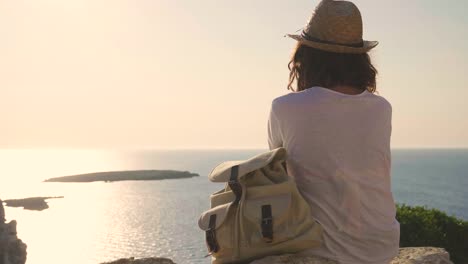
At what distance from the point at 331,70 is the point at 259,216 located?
137 cm

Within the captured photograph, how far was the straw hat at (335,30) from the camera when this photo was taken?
4410 mm

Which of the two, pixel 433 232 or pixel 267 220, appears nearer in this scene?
pixel 267 220

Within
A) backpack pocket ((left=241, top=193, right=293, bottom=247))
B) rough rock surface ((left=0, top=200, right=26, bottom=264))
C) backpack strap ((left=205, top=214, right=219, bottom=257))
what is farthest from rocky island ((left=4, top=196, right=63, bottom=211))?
backpack pocket ((left=241, top=193, right=293, bottom=247))

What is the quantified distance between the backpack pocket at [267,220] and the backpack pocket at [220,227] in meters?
0.11

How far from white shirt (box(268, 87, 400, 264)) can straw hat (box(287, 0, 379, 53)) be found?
392 millimetres

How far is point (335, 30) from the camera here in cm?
448

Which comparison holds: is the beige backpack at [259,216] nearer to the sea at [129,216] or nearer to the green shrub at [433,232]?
the green shrub at [433,232]

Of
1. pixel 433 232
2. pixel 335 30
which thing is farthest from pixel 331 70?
pixel 433 232

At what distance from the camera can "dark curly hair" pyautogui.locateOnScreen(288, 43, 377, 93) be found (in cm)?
437

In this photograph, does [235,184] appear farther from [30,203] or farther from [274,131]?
[30,203]

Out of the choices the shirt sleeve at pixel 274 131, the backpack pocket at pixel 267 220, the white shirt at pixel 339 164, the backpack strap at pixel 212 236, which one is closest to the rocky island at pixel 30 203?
the shirt sleeve at pixel 274 131

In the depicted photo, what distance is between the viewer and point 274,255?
4.02m

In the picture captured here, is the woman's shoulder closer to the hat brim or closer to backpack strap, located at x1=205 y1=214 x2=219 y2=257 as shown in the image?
the hat brim

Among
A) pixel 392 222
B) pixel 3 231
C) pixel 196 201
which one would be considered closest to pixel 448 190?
pixel 196 201
